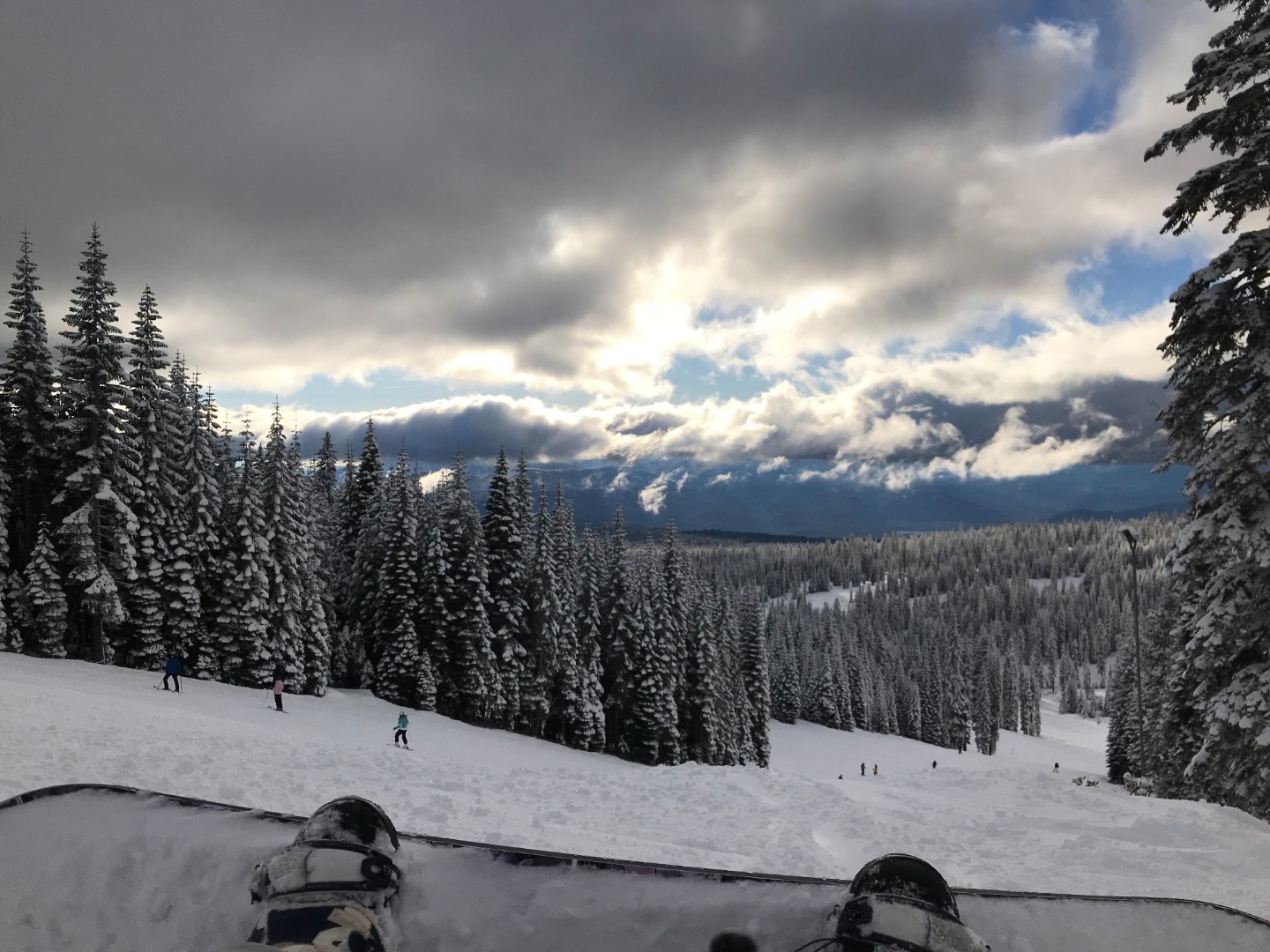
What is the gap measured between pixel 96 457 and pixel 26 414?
16.4 ft

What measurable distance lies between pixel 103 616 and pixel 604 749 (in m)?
27.4

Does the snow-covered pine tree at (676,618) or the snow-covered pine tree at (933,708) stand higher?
the snow-covered pine tree at (676,618)

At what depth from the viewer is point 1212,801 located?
13094 mm

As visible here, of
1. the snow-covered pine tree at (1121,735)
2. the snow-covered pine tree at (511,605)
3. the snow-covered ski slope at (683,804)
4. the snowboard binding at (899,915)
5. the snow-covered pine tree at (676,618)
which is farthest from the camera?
the snow-covered pine tree at (1121,735)

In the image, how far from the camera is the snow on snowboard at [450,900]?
2.37 metres

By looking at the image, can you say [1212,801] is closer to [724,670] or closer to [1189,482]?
[1189,482]

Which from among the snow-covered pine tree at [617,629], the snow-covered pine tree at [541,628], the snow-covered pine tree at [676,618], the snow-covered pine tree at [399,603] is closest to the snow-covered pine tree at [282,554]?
the snow-covered pine tree at [399,603]

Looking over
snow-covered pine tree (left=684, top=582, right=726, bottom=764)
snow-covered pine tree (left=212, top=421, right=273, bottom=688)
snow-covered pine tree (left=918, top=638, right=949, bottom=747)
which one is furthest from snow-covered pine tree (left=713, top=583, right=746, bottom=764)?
snow-covered pine tree (left=918, top=638, right=949, bottom=747)

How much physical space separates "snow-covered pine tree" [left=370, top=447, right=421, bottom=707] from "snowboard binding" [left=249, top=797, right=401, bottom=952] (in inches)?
1394

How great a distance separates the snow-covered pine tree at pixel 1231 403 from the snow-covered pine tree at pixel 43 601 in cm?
3699

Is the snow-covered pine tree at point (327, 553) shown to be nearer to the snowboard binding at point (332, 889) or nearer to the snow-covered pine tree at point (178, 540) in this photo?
the snow-covered pine tree at point (178, 540)

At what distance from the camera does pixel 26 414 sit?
29.8 meters

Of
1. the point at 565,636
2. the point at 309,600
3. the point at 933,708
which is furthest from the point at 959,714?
the point at 309,600

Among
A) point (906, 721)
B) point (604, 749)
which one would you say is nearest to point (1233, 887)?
point (604, 749)
